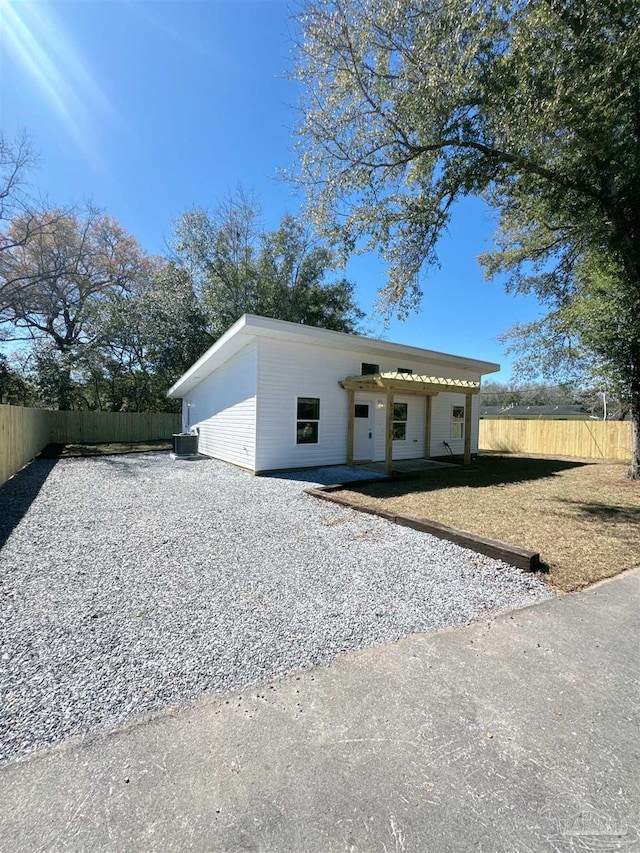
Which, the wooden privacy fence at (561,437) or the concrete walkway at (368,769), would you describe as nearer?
the concrete walkway at (368,769)

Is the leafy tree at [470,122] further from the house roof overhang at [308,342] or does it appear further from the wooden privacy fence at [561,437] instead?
the wooden privacy fence at [561,437]

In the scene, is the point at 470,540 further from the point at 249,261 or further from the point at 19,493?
the point at 249,261

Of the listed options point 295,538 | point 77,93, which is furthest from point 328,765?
point 77,93

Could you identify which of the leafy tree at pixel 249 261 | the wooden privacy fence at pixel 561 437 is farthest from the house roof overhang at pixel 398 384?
the leafy tree at pixel 249 261

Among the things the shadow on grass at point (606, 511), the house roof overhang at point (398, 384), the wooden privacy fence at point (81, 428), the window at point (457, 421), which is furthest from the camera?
the window at point (457, 421)

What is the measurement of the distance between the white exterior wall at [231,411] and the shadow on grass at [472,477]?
3.34 meters

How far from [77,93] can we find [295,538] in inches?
460

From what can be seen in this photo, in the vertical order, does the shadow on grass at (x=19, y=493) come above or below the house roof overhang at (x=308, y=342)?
below

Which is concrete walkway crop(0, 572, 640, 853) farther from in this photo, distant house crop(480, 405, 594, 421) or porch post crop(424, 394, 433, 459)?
distant house crop(480, 405, 594, 421)

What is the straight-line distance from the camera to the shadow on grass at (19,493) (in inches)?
199

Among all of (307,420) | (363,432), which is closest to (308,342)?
(307,420)

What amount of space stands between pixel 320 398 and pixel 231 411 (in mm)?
2805

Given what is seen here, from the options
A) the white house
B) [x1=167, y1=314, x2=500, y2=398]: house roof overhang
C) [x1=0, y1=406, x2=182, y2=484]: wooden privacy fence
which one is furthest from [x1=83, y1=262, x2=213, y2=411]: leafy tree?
the white house

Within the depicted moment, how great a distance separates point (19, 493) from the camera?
689cm
